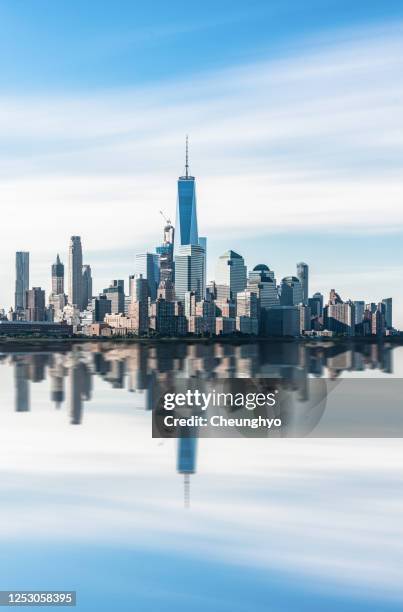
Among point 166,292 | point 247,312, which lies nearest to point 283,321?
point 247,312

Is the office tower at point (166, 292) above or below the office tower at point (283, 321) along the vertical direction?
above

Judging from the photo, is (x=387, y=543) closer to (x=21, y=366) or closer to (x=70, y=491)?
(x=70, y=491)

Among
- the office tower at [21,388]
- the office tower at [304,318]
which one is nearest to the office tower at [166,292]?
the office tower at [304,318]

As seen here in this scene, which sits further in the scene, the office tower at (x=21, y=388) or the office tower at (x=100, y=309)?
the office tower at (x=100, y=309)

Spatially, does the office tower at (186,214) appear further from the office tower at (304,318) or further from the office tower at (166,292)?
the office tower at (304,318)

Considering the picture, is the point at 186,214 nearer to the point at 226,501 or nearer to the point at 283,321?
the point at 283,321

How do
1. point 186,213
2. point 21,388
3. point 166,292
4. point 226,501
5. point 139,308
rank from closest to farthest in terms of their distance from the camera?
point 226,501
point 21,388
point 139,308
point 166,292
point 186,213
